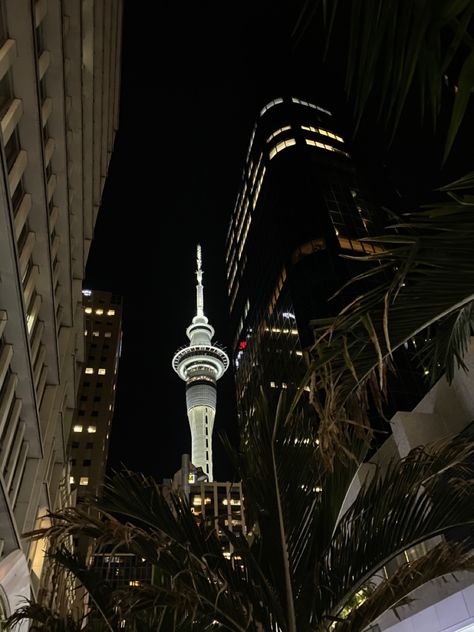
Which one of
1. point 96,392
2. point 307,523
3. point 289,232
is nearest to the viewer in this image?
point 307,523

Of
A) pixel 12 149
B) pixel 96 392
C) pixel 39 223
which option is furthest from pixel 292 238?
pixel 96 392

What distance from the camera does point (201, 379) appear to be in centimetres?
11688

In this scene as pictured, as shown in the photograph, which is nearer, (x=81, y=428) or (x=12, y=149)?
(x=12, y=149)

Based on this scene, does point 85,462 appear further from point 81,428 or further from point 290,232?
point 290,232

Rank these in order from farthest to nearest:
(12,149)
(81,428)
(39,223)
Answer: (81,428)
(39,223)
(12,149)

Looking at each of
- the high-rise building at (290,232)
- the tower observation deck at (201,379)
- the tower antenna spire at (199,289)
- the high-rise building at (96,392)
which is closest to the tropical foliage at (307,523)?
the high-rise building at (290,232)

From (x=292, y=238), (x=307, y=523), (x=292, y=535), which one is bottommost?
(x=292, y=535)

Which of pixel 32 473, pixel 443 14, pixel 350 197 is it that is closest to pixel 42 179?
pixel 32 473

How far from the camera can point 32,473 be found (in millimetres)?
19703

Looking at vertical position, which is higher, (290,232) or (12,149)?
(290,232)

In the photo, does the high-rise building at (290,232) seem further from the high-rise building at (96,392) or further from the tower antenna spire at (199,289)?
the tower antenna spire at (199,289)

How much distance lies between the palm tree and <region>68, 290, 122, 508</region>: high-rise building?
75.4m

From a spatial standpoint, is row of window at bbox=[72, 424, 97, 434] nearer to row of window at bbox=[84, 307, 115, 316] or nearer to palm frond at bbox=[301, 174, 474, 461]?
row of window at bbox=[84, 307, 115, 316]

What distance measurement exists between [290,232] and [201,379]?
6779 centimetres
